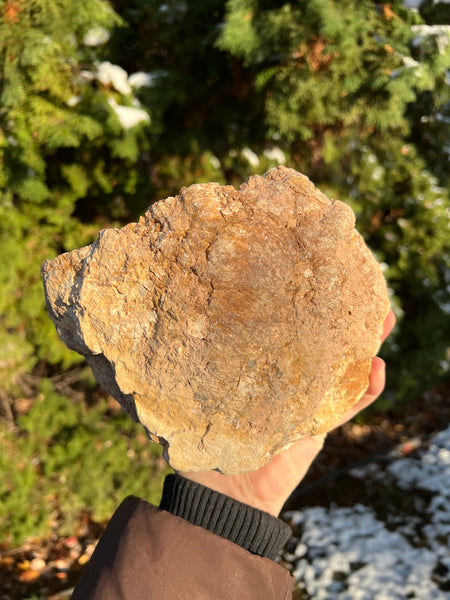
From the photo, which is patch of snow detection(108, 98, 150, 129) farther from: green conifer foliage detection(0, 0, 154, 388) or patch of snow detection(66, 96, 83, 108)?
patch of snow detection(66, 96, 83, 108)

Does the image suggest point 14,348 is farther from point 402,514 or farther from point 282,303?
point 402,514

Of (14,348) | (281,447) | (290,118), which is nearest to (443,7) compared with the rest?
(290,118)

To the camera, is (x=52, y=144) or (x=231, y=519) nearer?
(x=231, y=519)

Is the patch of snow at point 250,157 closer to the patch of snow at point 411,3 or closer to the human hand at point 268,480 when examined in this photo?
the patch of snow at point 411,3

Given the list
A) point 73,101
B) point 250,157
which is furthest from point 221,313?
point 250,157

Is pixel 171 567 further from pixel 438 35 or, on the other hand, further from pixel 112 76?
pixel 438 35

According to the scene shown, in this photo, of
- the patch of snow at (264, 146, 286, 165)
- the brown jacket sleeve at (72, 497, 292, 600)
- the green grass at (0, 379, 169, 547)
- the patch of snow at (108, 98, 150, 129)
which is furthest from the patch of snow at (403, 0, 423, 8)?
the green grass at (0, 379, 169, 547)
